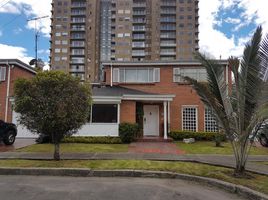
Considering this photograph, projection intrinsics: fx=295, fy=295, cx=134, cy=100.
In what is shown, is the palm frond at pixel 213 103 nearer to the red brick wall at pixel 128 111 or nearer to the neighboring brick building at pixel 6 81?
the red brick wall at pixel 128 111

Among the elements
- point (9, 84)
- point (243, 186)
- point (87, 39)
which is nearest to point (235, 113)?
point (243, 186)

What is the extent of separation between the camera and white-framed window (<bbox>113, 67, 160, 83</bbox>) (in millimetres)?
22578

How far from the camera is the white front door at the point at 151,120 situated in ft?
71.3

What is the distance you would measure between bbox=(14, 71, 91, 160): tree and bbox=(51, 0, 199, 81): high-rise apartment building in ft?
262

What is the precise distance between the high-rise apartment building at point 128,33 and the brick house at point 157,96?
67.9 metres

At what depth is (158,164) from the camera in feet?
33.3

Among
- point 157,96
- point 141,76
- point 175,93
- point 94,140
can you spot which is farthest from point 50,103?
point 175,93

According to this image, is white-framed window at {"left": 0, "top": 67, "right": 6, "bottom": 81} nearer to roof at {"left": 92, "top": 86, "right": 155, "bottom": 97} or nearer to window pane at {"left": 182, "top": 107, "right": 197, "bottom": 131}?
roof at {"left": 92, "top": 86, "right": 155, "bottom": 97}

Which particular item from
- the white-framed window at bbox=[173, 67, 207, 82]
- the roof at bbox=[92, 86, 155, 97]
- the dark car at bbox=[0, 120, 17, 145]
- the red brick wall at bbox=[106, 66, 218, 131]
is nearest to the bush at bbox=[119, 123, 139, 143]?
the roof at bbox=[92, 86, 155, 97]

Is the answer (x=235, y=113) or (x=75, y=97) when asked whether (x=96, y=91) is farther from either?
→ (x=235, y=113)

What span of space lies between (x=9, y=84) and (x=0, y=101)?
1534 mm

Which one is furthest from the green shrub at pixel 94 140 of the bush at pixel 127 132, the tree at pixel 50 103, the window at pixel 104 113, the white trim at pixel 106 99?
the tree at pixel 50 103

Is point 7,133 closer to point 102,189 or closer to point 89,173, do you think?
point 89,173

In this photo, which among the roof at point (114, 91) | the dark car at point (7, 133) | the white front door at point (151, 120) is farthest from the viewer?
the white front door at point (151, 120)
